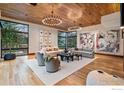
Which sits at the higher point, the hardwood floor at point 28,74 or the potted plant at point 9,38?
the potted plant at point 9,38

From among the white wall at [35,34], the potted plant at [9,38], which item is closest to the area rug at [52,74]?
the white wall at [35,34]

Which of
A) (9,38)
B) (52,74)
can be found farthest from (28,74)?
(9,38)

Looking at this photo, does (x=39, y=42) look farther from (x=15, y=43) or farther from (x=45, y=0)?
(x=45, y=0)

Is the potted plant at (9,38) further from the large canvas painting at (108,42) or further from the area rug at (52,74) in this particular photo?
the large canvas painting at (108,42)

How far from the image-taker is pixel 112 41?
3.71 metres

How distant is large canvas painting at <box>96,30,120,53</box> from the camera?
346 cm

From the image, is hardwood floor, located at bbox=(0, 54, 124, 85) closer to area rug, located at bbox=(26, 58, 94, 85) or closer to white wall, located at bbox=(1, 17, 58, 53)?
area rug, located at bbox=(26, 58, 94, 85)

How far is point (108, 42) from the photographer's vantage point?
388 cm

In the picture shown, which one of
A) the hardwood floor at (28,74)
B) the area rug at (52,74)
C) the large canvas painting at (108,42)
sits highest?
the large canvas painting at (108,42)

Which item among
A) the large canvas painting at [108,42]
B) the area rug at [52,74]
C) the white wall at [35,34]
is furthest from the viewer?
the large canvas painting at [108,42]

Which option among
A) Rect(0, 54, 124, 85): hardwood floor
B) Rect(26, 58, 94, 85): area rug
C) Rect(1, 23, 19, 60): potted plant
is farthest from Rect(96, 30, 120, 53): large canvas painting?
Rect(1, 23, 19, 60): potted plant

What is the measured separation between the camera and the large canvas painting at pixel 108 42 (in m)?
3.46

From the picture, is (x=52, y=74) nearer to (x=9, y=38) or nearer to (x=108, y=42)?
(x=9, y=38)
